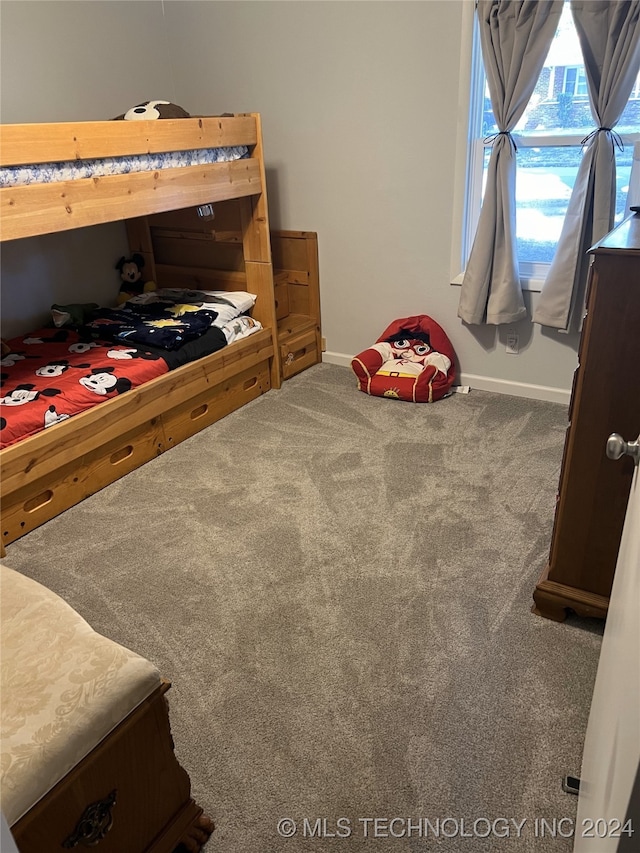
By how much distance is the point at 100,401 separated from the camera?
8.46 feet

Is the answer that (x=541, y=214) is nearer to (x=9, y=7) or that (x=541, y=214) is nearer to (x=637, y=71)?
(x=637, y=71)

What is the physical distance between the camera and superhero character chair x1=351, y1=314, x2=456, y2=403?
3.30 m

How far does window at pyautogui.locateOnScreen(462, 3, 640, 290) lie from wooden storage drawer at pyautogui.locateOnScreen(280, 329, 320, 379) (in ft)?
3.43

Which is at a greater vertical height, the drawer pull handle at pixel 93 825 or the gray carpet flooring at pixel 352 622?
the drawer pull handle at pixel 93 825

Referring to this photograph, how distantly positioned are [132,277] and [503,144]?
7.55 feet

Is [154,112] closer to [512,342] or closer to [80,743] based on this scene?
[512,342]

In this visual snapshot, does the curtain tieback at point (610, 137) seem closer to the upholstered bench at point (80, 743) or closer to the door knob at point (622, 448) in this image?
the door knob at point (622, 448)

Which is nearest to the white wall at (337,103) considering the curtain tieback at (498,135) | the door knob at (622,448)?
the curtain tieback at (498,135)

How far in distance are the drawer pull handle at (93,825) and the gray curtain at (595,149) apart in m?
2.71

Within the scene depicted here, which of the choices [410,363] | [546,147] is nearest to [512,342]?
[410,363]

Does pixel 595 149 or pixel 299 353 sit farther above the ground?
pixel 595 149

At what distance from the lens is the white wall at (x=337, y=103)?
3064mm

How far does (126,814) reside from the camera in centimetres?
114

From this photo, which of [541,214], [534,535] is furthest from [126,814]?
[541,214]
